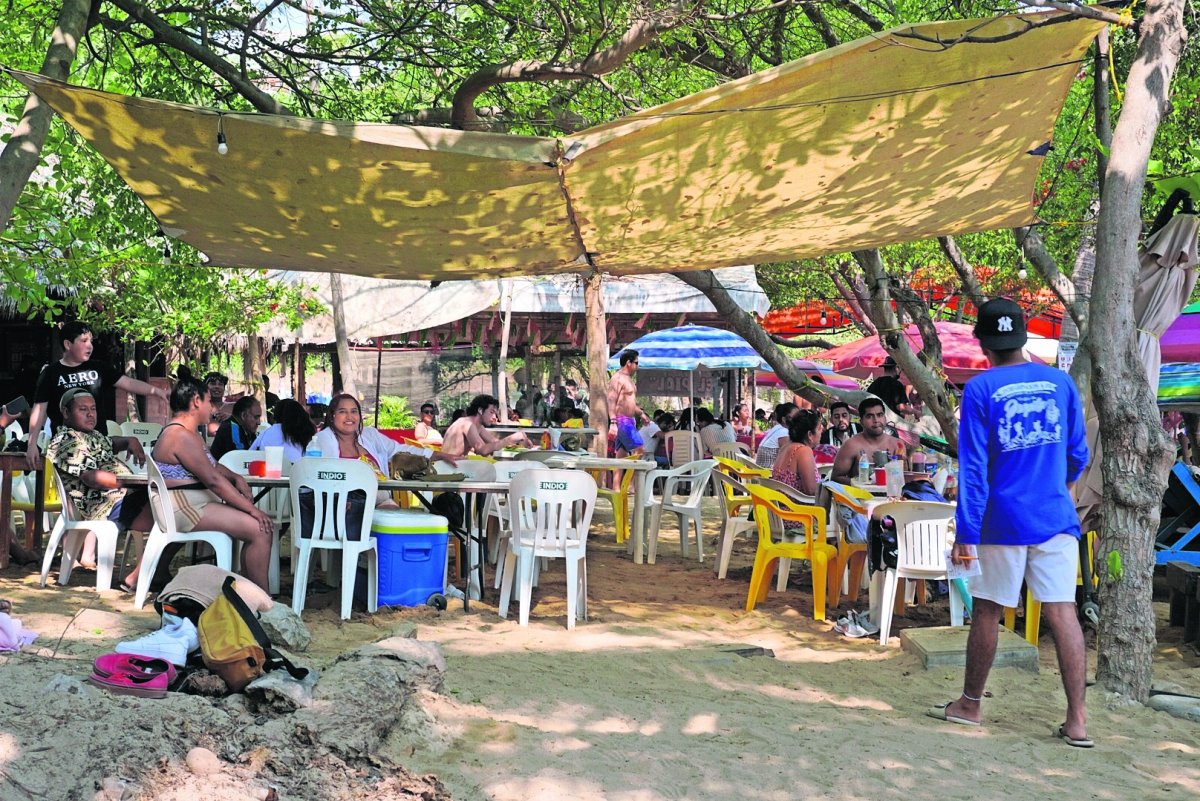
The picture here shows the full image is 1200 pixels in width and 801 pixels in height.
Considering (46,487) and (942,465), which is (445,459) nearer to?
(46,487)

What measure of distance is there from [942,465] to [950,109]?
9.54 feet

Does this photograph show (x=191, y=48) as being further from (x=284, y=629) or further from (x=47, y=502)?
(x=284, y=629)

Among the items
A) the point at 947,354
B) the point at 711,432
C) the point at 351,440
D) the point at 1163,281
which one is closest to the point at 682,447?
the point at 711,432

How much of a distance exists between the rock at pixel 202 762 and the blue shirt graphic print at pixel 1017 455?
8.41 ft

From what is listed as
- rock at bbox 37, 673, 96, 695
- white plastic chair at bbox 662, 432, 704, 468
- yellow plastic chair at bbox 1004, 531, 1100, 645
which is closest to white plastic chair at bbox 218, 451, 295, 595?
rock at bbox 37, 673, 96, 695

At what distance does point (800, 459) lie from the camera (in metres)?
6.23

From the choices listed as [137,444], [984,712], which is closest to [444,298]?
[137,444]

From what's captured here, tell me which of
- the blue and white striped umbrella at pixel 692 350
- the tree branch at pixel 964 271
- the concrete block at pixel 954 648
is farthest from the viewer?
the blue and white striped umbrella at pixel 692 350

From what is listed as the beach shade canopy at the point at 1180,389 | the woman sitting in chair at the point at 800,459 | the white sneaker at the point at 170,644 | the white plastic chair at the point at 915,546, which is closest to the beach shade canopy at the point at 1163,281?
the white plastic chair at the point at 915,546

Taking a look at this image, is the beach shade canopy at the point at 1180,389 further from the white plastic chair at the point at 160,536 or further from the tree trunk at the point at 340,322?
the tree trunk at the point at 340,322

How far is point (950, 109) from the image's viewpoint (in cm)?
476

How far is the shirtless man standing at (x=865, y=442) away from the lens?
618 cm

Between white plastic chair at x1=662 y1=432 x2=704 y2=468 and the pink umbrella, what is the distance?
3.09 m

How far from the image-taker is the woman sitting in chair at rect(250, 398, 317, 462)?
628 centimetres
